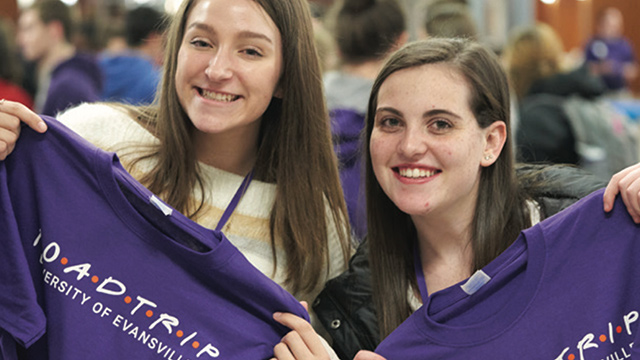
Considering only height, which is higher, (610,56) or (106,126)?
(106,126)

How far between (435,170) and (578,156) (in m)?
2.08

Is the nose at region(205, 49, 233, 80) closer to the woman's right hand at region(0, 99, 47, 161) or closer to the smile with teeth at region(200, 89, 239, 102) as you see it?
the smile with teeth at region(200, 89, 239, 102)

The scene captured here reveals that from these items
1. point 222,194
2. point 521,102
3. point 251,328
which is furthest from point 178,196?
point 521,102

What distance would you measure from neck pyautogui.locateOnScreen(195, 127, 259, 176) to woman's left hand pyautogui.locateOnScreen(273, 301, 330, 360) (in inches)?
25.1

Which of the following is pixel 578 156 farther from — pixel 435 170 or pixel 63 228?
pixel 63 228

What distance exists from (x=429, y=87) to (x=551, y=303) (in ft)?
2.05

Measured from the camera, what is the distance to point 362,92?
3.20 m

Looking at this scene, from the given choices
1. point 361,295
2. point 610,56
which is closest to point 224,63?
point 361,295

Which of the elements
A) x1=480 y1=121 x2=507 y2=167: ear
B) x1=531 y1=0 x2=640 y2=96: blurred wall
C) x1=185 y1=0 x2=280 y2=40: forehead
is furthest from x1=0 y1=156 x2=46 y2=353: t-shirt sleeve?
x1=531 y1=0 x2=640 y2=96: blurred wall

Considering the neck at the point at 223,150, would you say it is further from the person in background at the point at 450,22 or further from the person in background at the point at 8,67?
the person in background at the point at 8,67

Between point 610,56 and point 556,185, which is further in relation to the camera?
point 610,56

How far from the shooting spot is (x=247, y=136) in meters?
2.24

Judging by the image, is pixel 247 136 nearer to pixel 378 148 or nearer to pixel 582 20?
pixel 378 148

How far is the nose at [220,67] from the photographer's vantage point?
1960mm
